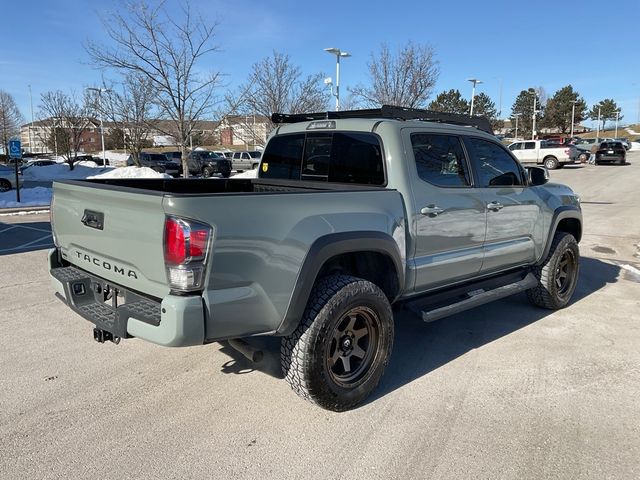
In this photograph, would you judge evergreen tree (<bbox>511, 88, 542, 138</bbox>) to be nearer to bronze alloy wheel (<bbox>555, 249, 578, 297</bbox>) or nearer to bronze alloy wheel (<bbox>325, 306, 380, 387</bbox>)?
bronze alloy wheel (<bbox>555, 249, 578, 297</bbox>)

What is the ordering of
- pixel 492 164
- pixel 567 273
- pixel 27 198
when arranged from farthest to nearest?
1. pixel 27 198
2. pixel 567 273
3. pixel 492 164

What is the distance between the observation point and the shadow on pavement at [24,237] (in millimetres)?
8719

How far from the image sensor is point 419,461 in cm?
280

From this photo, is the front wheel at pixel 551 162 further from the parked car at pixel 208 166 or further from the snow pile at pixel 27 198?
the snow pile at pixel 27 198

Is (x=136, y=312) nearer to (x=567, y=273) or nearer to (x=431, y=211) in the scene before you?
(x=431, y=211)

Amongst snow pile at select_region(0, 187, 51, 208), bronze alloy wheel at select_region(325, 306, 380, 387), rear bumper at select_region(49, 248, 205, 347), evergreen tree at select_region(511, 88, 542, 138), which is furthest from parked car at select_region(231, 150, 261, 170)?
evergreen tree at select_region(511, 88, 542, 138)

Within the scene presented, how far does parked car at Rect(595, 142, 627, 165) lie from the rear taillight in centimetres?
3988

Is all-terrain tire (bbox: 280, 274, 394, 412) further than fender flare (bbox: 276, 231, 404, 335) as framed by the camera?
Yes

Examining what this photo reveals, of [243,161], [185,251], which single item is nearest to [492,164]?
[185,251]

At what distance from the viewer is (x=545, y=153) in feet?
106

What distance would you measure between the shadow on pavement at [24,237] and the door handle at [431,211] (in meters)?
7.43

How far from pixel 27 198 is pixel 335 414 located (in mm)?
18177

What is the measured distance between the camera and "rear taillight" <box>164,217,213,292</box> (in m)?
2.57

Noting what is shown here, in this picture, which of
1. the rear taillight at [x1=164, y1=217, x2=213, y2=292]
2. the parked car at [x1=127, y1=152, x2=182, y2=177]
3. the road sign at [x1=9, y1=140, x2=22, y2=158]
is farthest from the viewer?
the parked car at [x1=127, y1=152, x2=182, y2=177]
